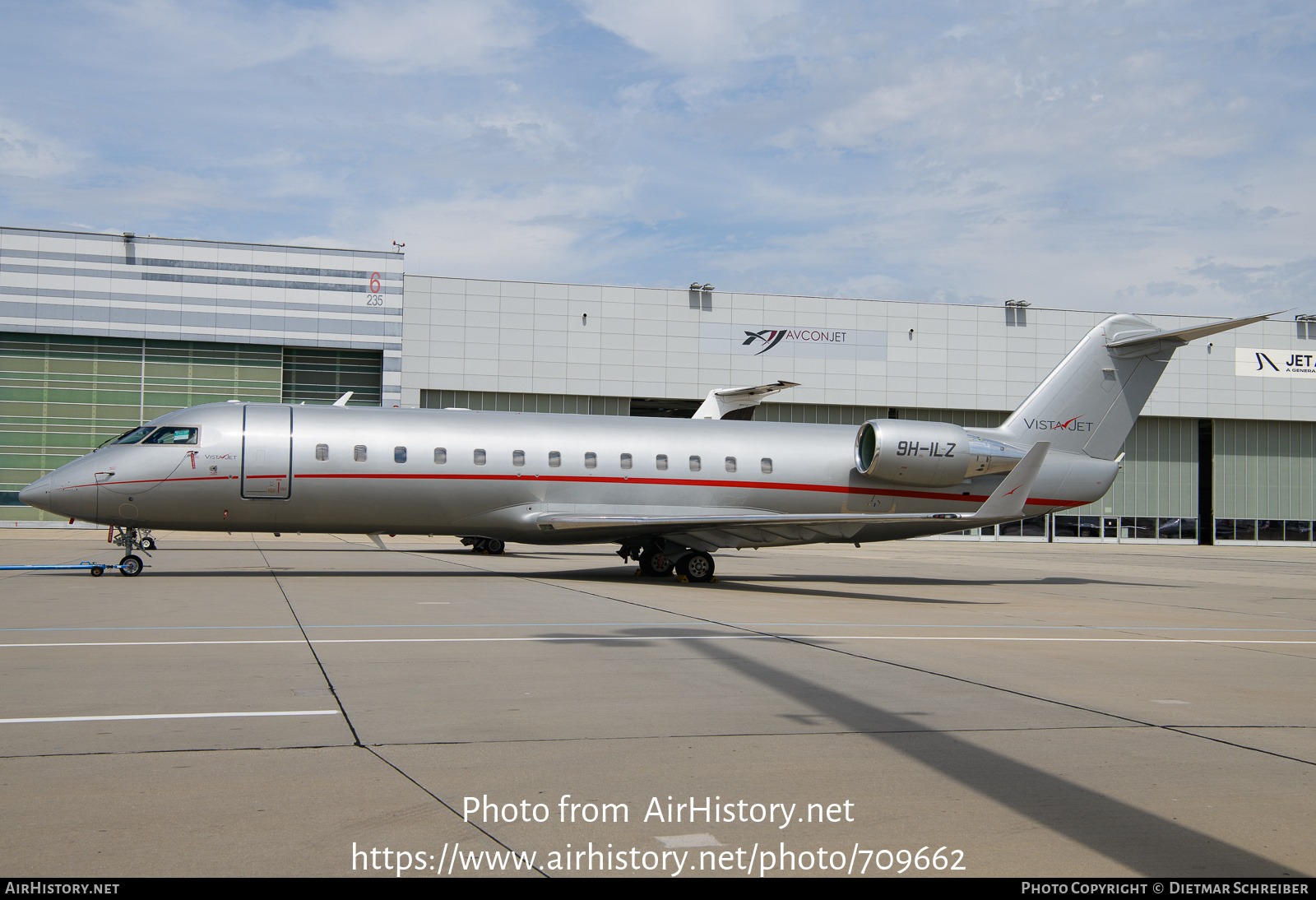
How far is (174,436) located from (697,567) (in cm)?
1091

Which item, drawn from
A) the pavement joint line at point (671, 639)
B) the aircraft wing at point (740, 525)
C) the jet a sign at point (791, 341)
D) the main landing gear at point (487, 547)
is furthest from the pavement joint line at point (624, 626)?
the jet a sign at point (791, 341)

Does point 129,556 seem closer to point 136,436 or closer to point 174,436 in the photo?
point 136,436

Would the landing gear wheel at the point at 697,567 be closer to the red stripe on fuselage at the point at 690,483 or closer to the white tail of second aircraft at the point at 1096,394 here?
the red stripe on fuselage at the point at 690,483

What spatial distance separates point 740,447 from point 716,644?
423 inches

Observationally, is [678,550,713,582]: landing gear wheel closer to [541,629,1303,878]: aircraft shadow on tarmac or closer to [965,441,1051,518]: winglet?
[965,441,1051,518]: winglet

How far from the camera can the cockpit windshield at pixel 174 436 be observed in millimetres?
18828

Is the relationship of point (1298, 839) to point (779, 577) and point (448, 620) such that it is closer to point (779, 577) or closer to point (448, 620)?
point (448, 620)

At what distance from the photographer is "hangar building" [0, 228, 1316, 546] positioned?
1785 inches

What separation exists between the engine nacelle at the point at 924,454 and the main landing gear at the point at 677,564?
4166 millimetres

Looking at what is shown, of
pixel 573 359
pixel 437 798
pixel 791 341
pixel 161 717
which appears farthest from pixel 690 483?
pixel 791 341

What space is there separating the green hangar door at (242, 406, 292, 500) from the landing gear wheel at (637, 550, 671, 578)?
7.80m

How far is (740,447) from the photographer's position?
21.8m

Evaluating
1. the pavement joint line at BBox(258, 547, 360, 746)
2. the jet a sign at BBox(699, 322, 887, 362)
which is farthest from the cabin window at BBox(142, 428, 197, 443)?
the jet a sign at BBox(699, 322, 887, 362)

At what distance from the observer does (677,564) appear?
21625mm
